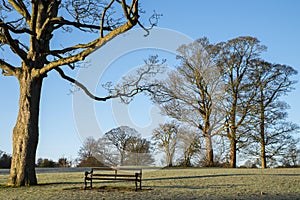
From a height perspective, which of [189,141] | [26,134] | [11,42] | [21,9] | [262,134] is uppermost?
[21,9]

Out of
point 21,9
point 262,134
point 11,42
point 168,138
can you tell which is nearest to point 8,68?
point 11,42

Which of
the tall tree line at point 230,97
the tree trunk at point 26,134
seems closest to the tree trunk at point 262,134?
the tall tree line at point 230,97

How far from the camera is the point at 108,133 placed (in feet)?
107

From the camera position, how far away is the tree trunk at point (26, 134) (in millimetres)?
13680

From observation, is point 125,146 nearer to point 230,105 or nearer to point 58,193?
point 230,105

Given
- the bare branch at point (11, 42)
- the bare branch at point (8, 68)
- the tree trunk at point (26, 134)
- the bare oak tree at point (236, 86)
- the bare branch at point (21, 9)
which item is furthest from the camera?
the bare oak tree at point (236, 86)

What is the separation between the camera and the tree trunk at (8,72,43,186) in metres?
13.7

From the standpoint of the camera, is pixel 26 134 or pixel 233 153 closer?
pixel 26 134

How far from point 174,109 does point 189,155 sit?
442cm

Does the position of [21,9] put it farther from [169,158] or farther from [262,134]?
[262,134]

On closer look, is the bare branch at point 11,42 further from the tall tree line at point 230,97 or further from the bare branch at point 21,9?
the tall tree line at point 230,97

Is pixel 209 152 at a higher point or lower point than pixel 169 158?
higher

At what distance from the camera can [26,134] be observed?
1388cm

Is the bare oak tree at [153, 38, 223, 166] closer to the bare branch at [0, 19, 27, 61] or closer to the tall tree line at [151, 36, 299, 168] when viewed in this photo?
the tall tree line at [151, 36, 299, 168]
